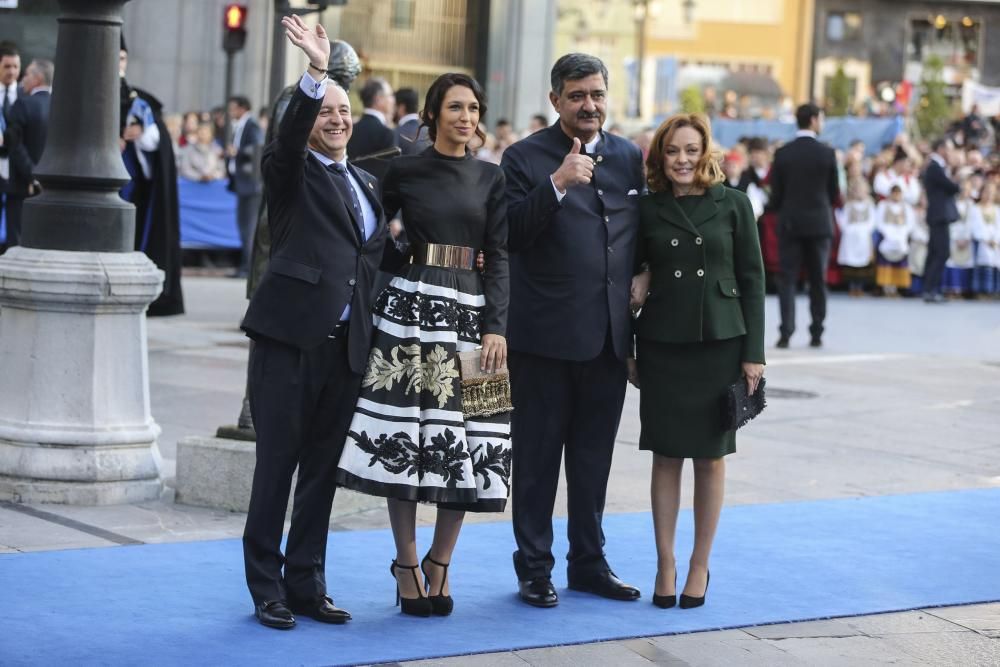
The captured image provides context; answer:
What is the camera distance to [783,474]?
8906 mm

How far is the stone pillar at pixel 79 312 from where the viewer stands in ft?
23.6

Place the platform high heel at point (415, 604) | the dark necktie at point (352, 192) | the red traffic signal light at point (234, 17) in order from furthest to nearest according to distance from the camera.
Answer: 1. the red traffic signal light at point (234, 17)
2. the platform high heel at point (415, 604)
3. the dark necktie at point (352, 192)

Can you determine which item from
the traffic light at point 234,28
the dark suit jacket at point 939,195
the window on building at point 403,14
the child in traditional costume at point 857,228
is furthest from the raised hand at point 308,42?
the window on building at point 403,14

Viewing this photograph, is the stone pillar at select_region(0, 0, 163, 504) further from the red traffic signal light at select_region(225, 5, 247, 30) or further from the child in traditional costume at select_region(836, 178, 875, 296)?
the child in traditional costume at select_region(836, 178, 875, 296)

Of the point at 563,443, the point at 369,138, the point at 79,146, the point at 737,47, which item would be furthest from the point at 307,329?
the point at 737,47

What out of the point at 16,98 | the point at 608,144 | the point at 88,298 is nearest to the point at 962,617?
the point at 608,144

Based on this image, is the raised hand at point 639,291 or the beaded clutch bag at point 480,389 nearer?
the beaded clutch bag at point 480,389

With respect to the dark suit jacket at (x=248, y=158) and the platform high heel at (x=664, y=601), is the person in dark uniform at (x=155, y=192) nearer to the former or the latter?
the platform high heel at (x=664, y=601)

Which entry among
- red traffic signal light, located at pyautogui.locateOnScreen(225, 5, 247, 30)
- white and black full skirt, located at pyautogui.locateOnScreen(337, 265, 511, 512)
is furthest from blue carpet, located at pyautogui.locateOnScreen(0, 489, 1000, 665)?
red traffic signal light, located at pyautogui.locateOnScreen(225, 5, 247, 30)

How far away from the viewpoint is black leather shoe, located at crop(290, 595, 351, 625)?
18.3 ft

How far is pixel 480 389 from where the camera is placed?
222 inches

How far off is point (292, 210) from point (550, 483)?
149cm

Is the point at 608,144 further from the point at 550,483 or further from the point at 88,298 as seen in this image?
the point at 88,298

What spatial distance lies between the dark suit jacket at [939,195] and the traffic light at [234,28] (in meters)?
8.62
